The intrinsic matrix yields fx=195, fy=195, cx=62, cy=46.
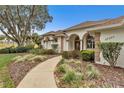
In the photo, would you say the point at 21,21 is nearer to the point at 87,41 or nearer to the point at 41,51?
the point at 41,51

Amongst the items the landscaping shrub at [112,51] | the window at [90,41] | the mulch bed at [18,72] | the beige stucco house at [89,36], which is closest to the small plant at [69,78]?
the mulch bed at [18,72]

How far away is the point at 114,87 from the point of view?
6.77 metres

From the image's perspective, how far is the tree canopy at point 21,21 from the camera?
794 inches

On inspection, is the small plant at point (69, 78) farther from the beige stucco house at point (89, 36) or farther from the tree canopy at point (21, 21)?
the tree canopy at point (21, 21)

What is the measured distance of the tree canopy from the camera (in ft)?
Answer: 66.1

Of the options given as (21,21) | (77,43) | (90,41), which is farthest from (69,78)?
(21,21)

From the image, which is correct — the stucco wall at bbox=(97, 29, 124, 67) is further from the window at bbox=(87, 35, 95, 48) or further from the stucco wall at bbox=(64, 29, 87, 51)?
the stucco wall at bbox=(64, 29, 87, 51)

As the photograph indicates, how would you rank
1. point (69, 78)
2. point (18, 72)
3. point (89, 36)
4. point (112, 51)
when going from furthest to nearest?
point (89, 36) → point (112, 51) → point (18, 72) → point (69, 78)

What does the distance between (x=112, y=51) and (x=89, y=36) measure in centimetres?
846

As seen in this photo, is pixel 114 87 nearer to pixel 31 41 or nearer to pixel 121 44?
pixel 121 44

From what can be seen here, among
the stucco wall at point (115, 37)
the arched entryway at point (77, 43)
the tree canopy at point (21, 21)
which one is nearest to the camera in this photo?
the stucco wall at point (115, 37)

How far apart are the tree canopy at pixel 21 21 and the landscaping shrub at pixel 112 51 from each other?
10877 millimetres

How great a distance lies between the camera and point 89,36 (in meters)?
18.3

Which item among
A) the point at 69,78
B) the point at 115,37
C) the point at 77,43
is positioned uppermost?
the point at 115,37
